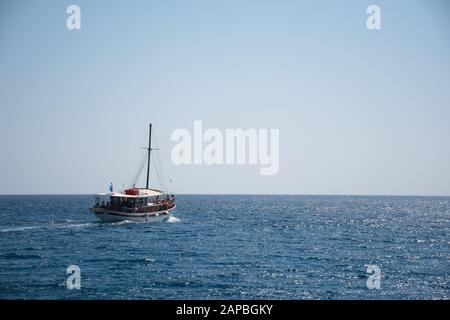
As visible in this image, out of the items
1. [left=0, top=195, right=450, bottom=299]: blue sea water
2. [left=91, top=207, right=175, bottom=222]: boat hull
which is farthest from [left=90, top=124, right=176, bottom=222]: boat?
[left=0, top=195, right=450, bottom=299]: blue sea water

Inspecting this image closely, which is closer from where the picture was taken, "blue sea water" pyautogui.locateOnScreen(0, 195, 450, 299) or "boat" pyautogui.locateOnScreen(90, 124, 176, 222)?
→ "blue sea water" pyautogui.locateOnScreen(0, 195, 450, 299)

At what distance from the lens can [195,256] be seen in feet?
129

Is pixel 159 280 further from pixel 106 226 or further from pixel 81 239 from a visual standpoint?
A: pixel 106 226

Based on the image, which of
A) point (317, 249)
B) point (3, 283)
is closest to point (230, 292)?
point (3, 283)

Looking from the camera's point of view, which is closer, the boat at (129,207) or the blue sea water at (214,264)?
the blue sea water at (214,264)

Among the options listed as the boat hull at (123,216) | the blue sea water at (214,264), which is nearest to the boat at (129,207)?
the boat hull at (123,216)

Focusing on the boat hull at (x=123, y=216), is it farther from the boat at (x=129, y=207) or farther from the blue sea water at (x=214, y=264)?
the blue sea water at (x=214, y=264)

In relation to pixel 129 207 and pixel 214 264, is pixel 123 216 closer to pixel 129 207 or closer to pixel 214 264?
pixel 129 207

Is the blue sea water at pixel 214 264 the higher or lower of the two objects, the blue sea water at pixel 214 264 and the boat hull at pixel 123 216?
the lower

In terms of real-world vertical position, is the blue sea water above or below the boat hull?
below

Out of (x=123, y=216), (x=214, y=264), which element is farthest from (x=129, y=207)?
(x=214, y=264)

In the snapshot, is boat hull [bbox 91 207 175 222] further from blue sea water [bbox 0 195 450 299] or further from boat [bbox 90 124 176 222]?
blue sea water [bbox 0 195 450 299]

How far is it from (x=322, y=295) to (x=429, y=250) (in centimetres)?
2775
